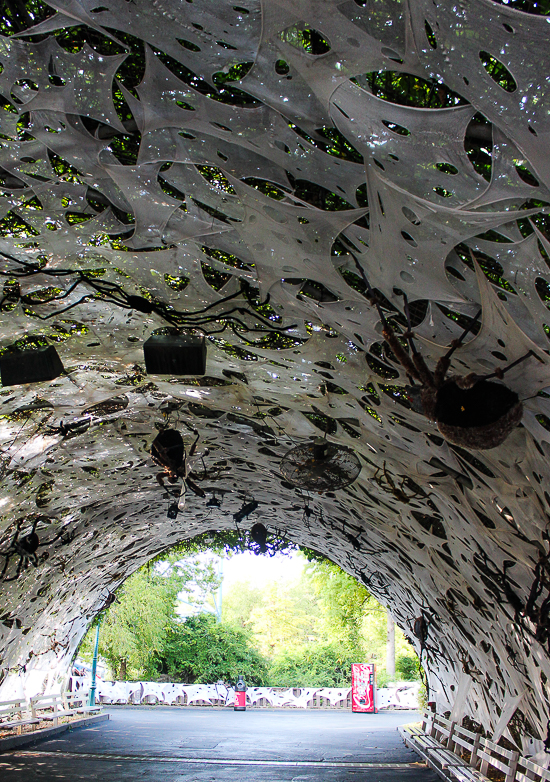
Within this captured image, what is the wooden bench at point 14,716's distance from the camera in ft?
38.0

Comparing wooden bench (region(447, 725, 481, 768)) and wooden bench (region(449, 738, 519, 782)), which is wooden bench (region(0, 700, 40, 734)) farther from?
wooden bench (region(449, 738, 519, 782))

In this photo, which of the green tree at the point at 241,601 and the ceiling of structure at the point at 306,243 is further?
the green tree at the point at 241,601

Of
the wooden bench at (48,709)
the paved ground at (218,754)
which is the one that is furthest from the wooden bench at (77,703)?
the paved ground at (218,754)

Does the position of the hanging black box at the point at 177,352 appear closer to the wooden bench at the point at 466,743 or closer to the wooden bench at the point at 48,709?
the wooden bench at the point at 466,743

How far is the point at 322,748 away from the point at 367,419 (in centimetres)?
854

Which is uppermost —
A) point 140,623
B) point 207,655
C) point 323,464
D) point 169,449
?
point 169,449

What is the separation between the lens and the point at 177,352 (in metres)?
4.81

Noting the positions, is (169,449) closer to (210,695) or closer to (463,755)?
(463,755)

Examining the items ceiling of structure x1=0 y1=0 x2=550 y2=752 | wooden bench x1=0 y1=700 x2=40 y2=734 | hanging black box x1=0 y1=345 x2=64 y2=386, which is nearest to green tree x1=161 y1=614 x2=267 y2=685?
wooden bench x1=0 y1=700 x2=40 y2=734

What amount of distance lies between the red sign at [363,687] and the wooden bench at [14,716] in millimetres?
11678

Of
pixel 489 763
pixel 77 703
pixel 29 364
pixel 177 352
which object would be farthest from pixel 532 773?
pixel 77 703

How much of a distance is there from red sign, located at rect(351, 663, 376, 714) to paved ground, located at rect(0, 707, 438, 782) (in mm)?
3905

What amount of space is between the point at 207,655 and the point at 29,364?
24.5 meters

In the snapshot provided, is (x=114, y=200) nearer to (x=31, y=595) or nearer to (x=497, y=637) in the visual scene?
(x=497, y=637)
